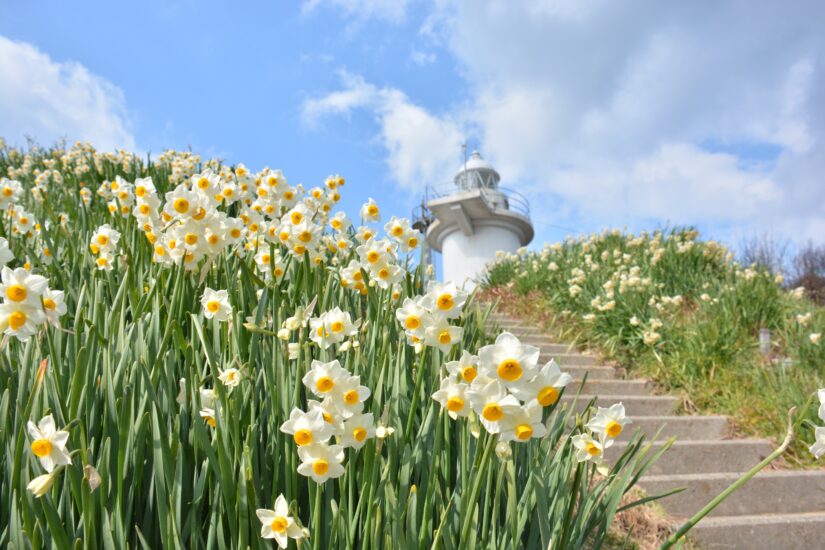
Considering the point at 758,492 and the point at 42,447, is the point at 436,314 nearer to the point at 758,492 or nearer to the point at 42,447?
the point at 42,447

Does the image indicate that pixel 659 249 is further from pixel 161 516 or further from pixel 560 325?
pixel 161 516

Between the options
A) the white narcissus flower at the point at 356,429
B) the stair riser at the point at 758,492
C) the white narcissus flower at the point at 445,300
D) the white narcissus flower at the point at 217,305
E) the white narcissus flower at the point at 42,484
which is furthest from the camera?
the stair riser at the point at 758,492

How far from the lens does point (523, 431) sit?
0.94 m

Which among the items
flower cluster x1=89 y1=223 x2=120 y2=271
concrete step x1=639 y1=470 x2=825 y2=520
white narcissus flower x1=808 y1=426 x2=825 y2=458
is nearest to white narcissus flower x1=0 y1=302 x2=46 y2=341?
flower cluster x1=89 y1=223 x2=120 y2=271

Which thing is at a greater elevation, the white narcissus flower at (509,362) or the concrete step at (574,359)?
the concrete step at (574,359)

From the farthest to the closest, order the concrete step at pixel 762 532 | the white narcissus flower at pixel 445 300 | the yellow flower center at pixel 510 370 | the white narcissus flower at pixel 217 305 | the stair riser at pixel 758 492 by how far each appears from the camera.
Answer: the stair riser at pixel 758 492 → the concrete step at pixel 762 532 → the white narcissus flower at pixel 217 305 → the white narcissus flower at pixel 445 300 → the yellow flower center at pixel 510 370

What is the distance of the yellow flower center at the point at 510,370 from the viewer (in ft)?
3.01

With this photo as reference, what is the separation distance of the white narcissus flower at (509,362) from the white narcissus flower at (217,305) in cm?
100

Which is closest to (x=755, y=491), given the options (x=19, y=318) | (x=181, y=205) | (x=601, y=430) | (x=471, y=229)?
(x=601, y=430)

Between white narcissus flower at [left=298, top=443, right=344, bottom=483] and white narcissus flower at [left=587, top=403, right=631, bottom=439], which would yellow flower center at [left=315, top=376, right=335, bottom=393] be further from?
white narcissus flower at [left=587, top=403, right=631, bottom=439]

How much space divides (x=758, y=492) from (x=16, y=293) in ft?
14.9

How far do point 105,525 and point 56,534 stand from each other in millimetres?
90

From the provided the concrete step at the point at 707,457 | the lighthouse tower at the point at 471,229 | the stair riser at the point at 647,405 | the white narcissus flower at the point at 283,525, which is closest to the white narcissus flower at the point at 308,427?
the white narcissus flower at the point at 283,525

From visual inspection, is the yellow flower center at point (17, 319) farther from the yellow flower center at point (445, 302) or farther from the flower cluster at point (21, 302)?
the yellow flower center at point (445, 302)
